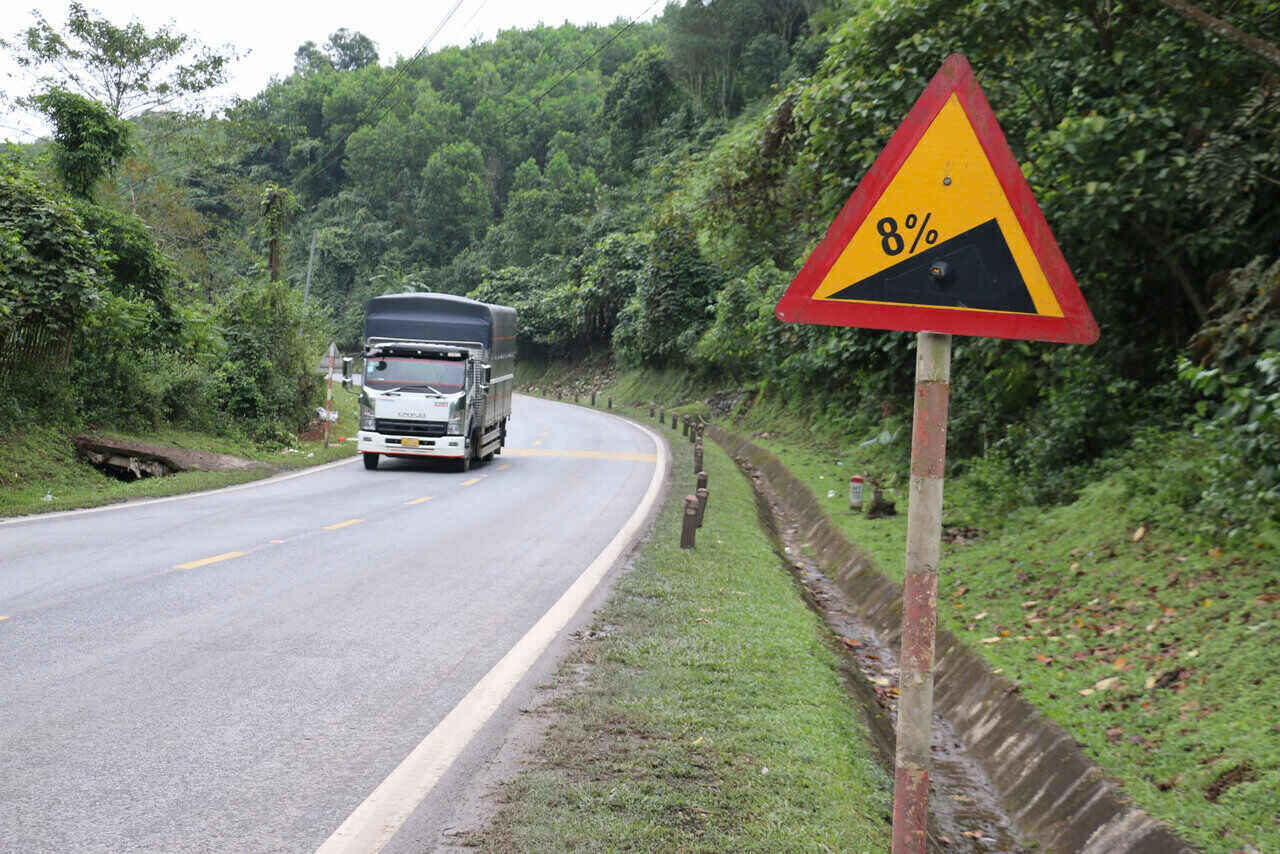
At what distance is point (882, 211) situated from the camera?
122 inches

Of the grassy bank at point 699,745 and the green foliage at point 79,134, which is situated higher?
the green foliage at point 79,134

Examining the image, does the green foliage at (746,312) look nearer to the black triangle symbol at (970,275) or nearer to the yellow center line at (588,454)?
the yellow center line at (588,454)

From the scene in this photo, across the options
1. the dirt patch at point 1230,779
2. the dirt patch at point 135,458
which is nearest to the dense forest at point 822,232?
the dirt patch at point 135,458

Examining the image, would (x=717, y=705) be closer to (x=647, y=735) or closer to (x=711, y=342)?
(x=647, y=735)

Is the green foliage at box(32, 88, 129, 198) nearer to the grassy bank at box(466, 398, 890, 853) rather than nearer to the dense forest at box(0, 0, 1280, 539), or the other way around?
the dense forest at box(0, 0, 1280, 539)

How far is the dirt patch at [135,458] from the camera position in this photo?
703 inches

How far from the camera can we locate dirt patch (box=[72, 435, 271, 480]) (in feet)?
58.6

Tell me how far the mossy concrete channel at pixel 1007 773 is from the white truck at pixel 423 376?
1266 centimetres

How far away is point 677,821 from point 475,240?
89644 millimetres

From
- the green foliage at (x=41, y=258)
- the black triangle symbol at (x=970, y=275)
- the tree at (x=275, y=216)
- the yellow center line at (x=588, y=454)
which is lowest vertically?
the yellow center line at (x=588, y=454)

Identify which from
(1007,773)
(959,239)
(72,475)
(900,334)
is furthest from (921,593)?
(72,475)

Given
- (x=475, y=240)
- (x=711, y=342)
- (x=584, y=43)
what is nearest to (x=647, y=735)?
(x=711, y=342)

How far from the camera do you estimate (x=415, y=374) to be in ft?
68.8

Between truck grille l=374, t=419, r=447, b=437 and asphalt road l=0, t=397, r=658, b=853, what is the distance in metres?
6.53
